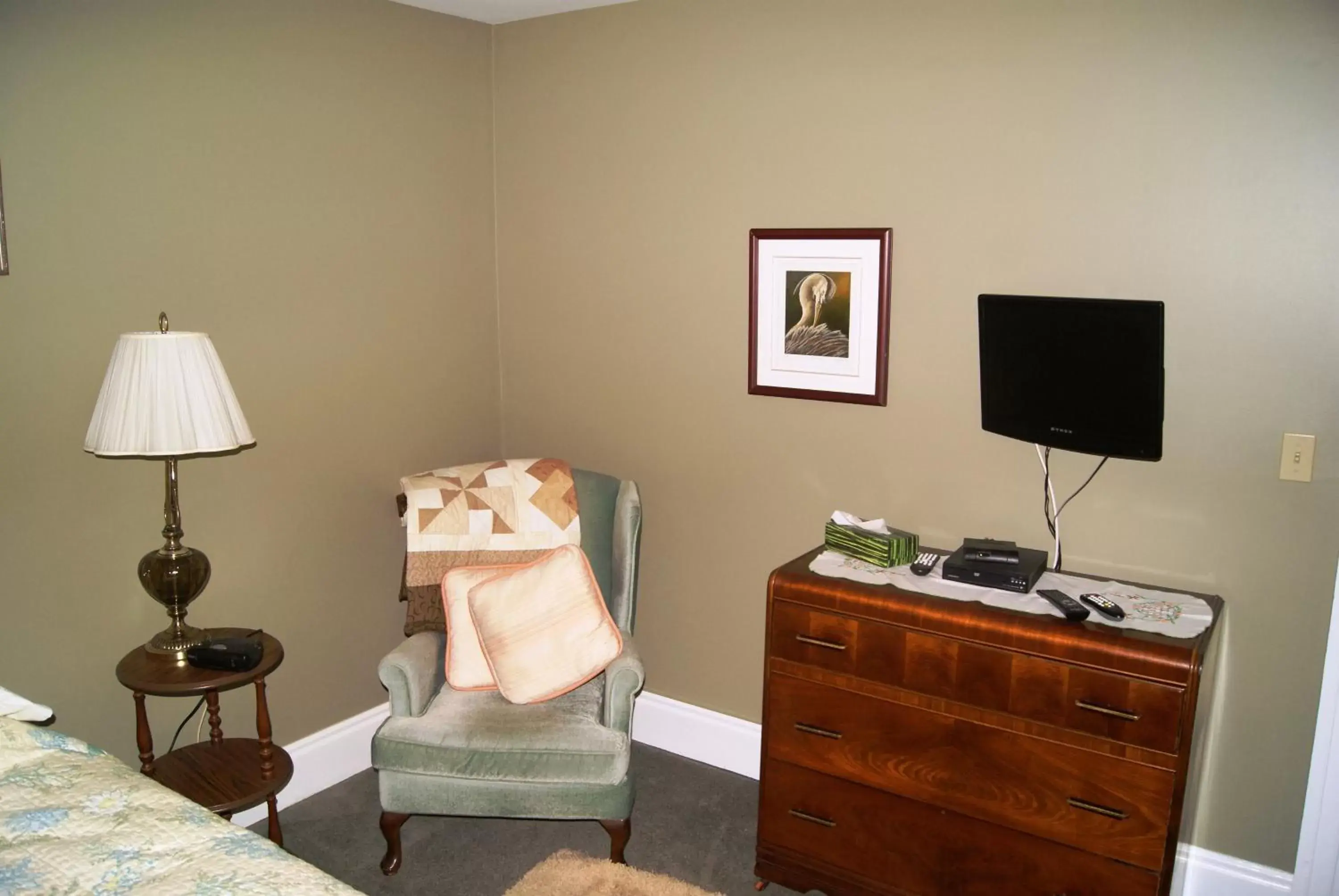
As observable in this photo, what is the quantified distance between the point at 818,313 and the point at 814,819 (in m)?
1.45

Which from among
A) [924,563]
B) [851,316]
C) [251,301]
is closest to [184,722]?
[251,301]

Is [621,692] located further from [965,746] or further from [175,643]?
[175,643]

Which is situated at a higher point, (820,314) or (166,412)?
(820,314)

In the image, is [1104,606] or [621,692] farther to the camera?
[621,692]

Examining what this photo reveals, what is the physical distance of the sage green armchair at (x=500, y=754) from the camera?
8.66 ft

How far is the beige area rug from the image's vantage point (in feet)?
8.80

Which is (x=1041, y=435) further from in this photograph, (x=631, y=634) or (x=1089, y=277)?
(x=631, y=634)

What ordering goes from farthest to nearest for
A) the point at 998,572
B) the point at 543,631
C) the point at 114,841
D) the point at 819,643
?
the point at 543,631
the point at 819,643
the point at 998,572
the point at 114,841

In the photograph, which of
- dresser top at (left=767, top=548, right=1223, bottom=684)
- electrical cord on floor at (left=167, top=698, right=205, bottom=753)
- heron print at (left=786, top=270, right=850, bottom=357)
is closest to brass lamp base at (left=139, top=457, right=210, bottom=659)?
electrical cord on floor at (left=167, top=698, right=205, bottom=753)

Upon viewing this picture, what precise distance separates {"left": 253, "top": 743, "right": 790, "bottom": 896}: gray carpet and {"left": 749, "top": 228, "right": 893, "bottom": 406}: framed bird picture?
1345 millimetres

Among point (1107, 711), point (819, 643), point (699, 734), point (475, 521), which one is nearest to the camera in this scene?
point (1107, 711)

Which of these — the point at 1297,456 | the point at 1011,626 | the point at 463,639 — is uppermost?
the point at 1297,456

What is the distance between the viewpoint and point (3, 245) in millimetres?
2381

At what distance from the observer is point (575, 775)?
263 centimetres
